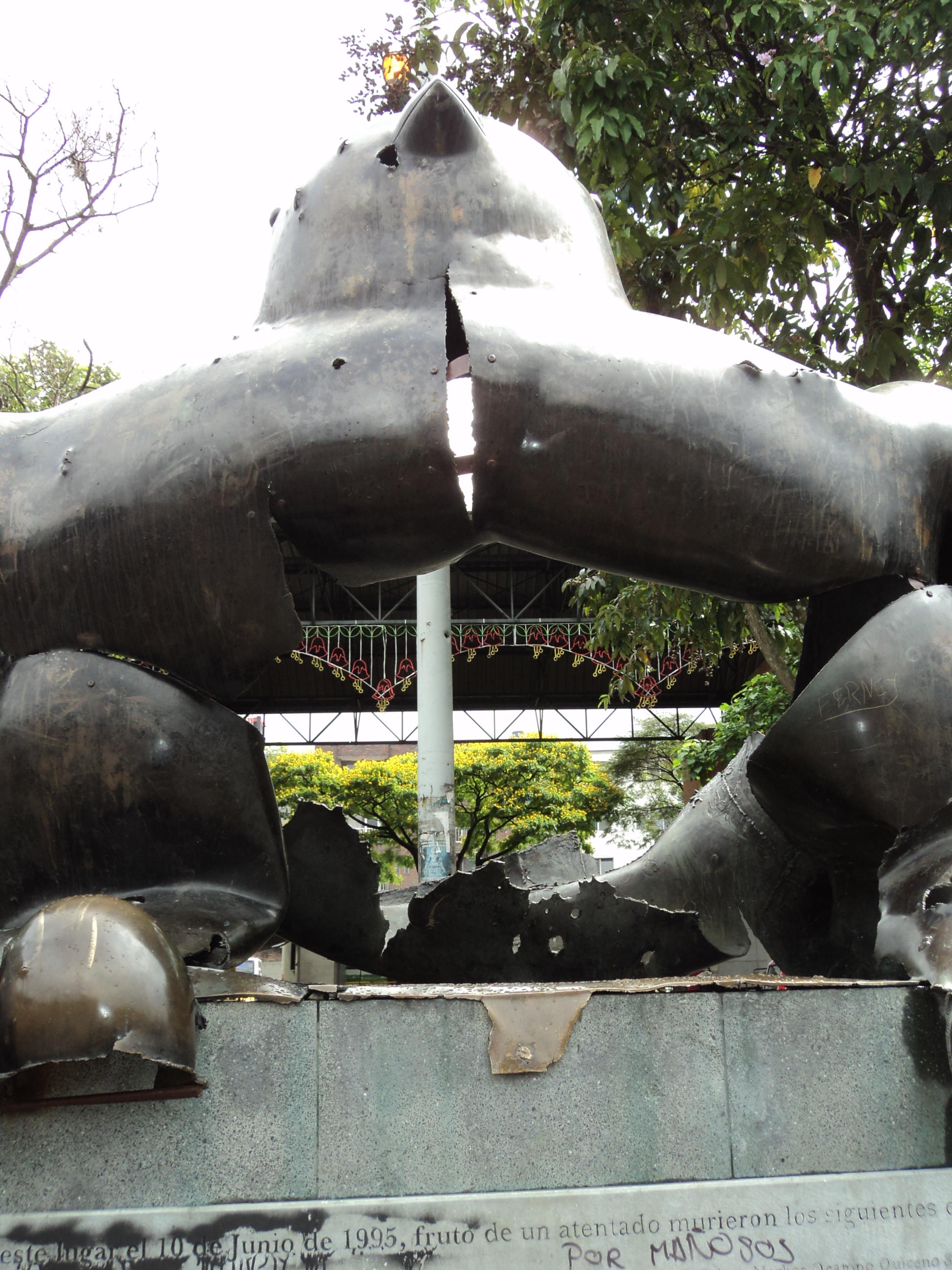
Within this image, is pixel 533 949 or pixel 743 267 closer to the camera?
pixel 533 949

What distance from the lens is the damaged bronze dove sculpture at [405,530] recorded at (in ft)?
6.59

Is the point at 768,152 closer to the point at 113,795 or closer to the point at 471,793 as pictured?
the point at 113,795

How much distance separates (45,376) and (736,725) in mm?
9062

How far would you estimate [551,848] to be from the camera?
3.23 meters

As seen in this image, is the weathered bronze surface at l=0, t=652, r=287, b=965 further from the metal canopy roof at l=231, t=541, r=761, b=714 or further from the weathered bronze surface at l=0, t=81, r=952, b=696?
the metal canopy roof at l=231, t=541, r=761, b=714

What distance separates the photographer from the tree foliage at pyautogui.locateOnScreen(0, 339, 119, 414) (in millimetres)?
10320

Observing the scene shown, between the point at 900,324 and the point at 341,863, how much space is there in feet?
13.9

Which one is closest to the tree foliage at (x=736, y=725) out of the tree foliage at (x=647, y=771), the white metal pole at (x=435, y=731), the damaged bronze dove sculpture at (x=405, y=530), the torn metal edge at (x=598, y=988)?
the white metal pole at (x=435, y=731)

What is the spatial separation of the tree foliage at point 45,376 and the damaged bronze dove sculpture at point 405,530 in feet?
25.9

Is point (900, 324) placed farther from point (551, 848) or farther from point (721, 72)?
point (551, 848)

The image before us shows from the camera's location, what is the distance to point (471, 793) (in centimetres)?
1769

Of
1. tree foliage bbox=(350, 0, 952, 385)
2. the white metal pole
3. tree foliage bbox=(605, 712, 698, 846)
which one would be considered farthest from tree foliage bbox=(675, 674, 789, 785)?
tree foliage bbox=(605, 712, 698, 846)

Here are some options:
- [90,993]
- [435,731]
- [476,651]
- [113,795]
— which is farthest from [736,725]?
[476,651]

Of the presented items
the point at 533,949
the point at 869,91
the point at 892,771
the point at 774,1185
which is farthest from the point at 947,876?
the point at 869,91
